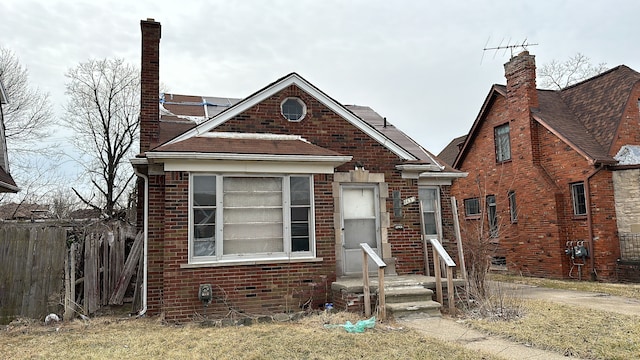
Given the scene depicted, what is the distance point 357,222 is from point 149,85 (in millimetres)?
5278

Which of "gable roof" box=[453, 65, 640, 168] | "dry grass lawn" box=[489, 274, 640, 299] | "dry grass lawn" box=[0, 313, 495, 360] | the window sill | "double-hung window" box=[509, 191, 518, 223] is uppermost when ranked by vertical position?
"gable roof" box=[453, 65, 640, 168]

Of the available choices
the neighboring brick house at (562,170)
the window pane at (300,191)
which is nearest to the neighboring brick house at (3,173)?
the window pane at (300,191)

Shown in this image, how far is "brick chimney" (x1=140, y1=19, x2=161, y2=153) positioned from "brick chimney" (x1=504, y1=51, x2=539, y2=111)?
12627 mm

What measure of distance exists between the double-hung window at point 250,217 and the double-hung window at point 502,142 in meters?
11.4

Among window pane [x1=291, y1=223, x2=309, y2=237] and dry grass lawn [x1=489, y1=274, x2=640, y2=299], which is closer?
window pane [x1=291, y1=223, x2=309, y2=237]

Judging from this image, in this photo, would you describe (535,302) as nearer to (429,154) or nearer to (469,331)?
(469,331)

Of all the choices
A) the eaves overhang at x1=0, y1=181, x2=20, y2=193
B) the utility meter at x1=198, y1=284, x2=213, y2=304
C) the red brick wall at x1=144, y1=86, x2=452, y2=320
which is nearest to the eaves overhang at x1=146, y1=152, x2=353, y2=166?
the red brick wall at x1=144, y1=86, x2=452, y2=320

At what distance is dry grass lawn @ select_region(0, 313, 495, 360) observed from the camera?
6.09m

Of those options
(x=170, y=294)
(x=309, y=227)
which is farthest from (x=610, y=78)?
(x=170, y=294)

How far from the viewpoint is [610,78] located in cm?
1678

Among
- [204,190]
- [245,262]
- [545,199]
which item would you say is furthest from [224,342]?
[545,199]

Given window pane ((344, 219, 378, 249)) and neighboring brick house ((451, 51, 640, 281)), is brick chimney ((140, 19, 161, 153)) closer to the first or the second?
window pane ((344, 219, 378, 249))

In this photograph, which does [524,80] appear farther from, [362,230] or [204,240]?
[204,240]

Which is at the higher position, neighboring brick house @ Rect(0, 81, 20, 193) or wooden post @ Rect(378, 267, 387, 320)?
neighboring brick house @ Rect(0, 81, 20, 193)
